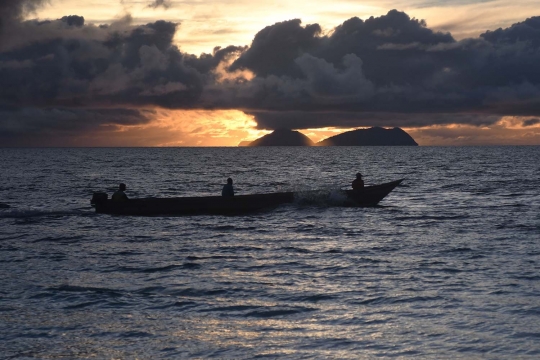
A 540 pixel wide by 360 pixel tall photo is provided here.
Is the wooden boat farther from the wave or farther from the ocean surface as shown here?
the wave

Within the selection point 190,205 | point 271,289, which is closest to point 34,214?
point 190,205

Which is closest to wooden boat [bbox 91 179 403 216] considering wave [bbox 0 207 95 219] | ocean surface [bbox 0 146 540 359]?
ocean surface [bbox 0 146 540 359]

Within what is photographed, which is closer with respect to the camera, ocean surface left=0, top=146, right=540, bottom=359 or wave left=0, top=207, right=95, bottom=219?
ocean surface left=0, top=146, right=540, bottom=359

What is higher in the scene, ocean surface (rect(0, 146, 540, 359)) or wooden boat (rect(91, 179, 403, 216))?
wooden boat (rect(91, 179, 403, 216))

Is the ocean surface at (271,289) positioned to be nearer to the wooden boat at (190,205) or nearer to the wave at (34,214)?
the wooden boat at (190,205)

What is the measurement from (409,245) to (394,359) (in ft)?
41.2

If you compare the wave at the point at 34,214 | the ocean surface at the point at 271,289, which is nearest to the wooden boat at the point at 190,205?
the ocean surface at the point at 271,289

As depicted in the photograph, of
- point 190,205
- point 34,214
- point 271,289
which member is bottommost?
point 271,289

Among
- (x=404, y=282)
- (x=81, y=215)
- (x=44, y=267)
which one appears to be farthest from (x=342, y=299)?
(x=81, y=215)

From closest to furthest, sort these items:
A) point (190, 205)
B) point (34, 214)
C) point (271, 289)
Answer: point (271, 289) → point (190, 205) → point (34, 214)

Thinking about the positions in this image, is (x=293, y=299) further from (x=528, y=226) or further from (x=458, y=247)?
(x=528, y=226)

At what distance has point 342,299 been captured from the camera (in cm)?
1407

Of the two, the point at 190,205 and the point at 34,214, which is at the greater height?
the point at 190,205

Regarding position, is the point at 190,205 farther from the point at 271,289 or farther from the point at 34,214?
the point at 271,289
